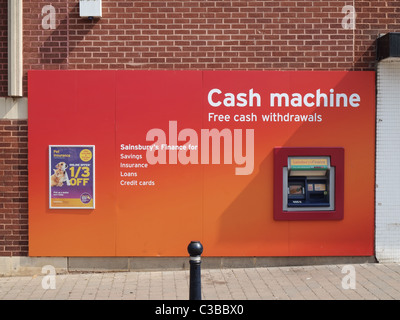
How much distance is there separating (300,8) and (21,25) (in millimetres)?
4317

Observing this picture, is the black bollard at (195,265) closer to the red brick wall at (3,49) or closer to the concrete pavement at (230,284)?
the concrete pavement at (230,284)

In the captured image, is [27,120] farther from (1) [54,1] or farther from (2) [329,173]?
(2) [329,173]

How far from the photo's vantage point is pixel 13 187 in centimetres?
853

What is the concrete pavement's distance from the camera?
7219 millimetres

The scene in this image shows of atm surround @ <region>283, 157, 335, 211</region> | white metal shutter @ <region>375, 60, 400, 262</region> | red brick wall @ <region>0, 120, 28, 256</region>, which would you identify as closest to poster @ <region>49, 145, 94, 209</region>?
red brick wall @ <region>0, 120, 28, 256</region>

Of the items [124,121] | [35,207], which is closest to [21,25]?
[124,121]

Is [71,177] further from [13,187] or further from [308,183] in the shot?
[308,183]

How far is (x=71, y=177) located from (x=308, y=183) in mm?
3682

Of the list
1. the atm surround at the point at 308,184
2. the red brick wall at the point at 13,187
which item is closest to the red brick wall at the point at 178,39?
the red brick wall at the point at 13,187

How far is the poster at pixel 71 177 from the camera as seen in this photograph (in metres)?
8.49

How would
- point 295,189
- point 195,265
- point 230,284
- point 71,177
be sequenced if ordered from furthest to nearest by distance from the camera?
point 295,189 → point 71,177 → point 230,284 → point 195,265

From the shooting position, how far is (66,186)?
27.9 feet

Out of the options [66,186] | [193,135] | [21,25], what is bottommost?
[66,186]

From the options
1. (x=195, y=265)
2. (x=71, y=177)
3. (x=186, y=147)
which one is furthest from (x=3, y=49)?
(x=195, y=265)
